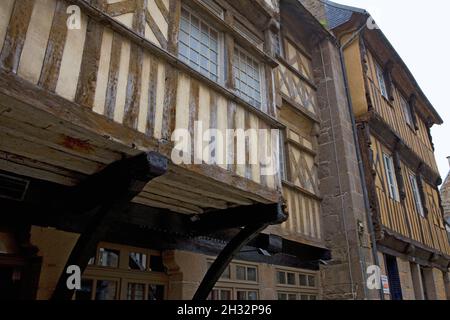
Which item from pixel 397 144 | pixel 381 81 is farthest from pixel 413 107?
pixel 397 144

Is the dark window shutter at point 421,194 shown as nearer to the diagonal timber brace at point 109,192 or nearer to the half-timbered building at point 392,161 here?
the half-timbered building at point 392,161

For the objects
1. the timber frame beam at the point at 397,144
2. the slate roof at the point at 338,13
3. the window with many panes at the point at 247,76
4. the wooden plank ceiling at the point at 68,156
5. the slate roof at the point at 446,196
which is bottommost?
the wooden plank ceiling at the point at 68,156

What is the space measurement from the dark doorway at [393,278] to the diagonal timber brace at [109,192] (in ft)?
20.4

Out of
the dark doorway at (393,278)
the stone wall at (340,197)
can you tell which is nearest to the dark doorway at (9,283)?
the stone wall at (340,197)

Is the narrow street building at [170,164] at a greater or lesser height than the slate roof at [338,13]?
lesser

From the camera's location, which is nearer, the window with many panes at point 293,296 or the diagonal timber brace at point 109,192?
the diagonal timber brace at point 109,192

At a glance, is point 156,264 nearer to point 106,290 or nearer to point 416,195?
point 106,290

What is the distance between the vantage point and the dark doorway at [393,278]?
7348 millimetres

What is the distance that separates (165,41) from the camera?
3.16 meters

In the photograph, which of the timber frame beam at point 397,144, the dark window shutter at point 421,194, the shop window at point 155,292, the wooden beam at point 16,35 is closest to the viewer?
the wooden beam at point 16,35

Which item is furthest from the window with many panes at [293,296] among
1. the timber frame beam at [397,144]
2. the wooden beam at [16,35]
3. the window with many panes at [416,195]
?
the wooden beam at [16,35]

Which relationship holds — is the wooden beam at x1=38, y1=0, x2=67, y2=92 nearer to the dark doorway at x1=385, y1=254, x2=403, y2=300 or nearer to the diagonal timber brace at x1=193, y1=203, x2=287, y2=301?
the diagonal timber brace at x1=193, y1=203, x2=287, y2=301

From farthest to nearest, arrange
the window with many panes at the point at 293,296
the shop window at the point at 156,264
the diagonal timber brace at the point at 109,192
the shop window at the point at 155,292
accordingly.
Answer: the window with many panes at the point at 293,296 < the shop window at the point at 156,264 < the shop window at the point at 155,292 < the diagonal timber brace at the point at 109,192

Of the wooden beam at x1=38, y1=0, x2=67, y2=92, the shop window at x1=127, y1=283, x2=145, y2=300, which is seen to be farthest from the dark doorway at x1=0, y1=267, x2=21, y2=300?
the wooden beam at x1=38, y1=0, x2=67, y2=92
